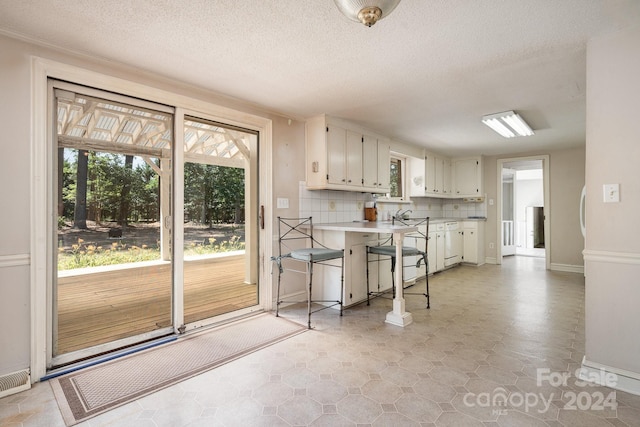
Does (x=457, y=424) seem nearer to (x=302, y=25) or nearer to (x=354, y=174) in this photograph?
(x=302, y=25)

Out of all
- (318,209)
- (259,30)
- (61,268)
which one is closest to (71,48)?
(259,30)

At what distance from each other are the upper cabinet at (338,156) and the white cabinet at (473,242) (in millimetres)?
2879

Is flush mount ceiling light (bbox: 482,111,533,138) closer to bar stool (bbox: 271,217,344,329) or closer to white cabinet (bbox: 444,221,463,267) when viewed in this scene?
white cabinet (bbox: 444,221,463,267)

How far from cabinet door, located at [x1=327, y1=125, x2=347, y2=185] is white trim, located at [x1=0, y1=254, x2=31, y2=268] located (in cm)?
258

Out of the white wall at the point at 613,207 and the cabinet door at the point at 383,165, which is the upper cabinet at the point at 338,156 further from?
the white wall at the point at 613,207

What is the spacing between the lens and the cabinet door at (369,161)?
3.98 metres

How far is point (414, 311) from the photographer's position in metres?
3.34

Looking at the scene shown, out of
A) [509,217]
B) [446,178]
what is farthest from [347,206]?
[509,217]

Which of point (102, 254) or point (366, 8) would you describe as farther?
point (102, 254)

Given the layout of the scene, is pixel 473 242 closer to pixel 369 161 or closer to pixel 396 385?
pixel 369 161

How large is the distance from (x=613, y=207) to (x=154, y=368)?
125 inches

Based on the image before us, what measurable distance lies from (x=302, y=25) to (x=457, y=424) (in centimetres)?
235

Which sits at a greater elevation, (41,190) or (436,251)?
(41,190)

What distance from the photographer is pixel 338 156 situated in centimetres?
362
